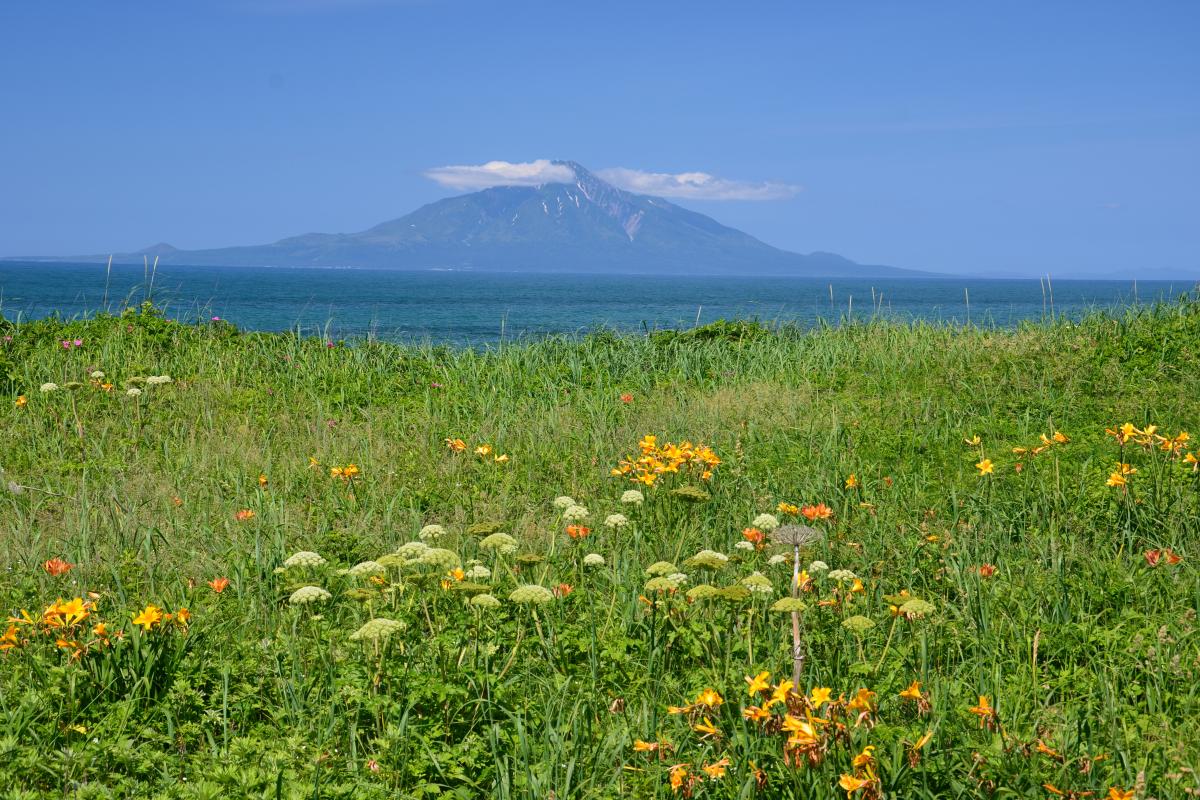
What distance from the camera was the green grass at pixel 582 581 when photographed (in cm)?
259

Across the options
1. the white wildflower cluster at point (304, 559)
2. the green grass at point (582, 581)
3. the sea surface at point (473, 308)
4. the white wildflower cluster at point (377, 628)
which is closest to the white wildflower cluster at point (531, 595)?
the green grass at point (582, 581)

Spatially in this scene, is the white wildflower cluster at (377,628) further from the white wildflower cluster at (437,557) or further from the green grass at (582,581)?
the white wildflower cluster at (437,557)

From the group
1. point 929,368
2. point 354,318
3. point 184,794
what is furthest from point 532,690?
point 354,318

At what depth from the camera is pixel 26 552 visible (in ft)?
14.6

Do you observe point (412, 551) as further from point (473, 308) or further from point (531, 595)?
point (473, 308)

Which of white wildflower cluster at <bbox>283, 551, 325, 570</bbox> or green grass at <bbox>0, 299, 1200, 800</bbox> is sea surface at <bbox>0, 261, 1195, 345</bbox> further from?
white wildflower cluster at <bbox>283, 551, 325, 570</bbox>

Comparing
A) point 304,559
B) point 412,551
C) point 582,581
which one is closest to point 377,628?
point 412,551

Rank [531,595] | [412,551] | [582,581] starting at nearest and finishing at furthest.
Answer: [531,595], [412,551], [582,581]

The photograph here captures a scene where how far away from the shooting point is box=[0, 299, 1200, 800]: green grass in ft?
8.51

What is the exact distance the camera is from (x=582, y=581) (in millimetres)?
4090

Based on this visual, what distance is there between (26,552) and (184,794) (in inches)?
105

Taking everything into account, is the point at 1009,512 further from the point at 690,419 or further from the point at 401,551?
the point at 401,551

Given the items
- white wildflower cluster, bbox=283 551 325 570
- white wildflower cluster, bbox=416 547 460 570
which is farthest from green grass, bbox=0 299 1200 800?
white wildflower cluster, bbox=283 551 325 570

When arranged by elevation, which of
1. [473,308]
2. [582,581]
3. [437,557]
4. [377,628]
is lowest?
[582,581]
